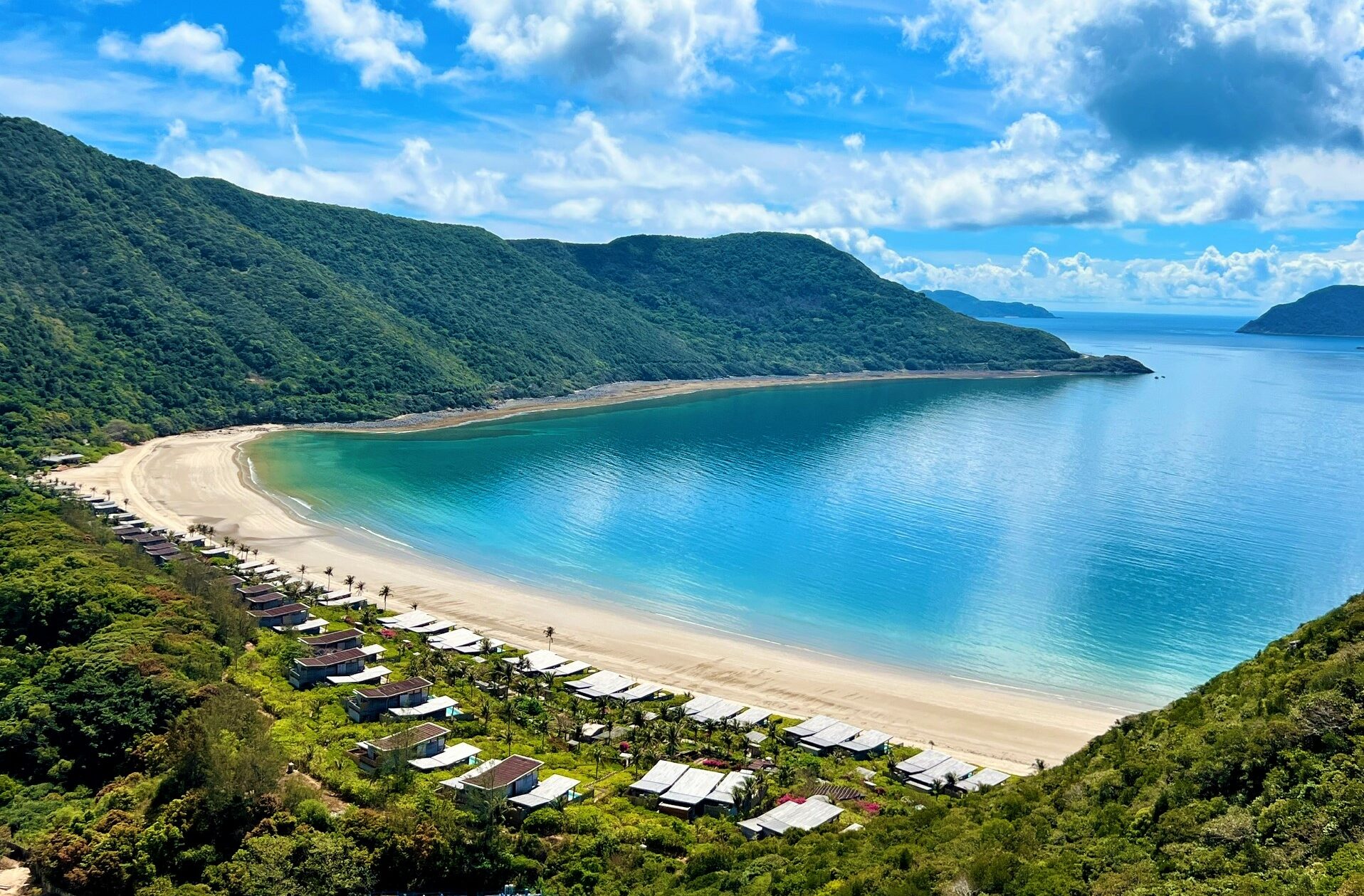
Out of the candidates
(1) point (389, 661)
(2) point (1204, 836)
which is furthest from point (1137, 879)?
(1) point (389, 661)

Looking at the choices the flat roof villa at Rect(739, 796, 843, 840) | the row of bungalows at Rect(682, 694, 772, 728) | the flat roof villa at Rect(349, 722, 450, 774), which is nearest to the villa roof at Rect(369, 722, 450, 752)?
the flat roof villa at Rect(349, 722, 450, 774)

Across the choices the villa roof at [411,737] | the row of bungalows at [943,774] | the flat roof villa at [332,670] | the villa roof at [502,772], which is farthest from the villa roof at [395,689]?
the row of bungalows at [943,774]

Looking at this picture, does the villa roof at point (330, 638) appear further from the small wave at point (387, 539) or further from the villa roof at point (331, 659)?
the small wave at point (387, 539)

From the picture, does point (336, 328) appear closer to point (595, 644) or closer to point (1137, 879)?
point (595, 644)

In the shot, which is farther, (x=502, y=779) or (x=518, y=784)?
(x=518, y=784)

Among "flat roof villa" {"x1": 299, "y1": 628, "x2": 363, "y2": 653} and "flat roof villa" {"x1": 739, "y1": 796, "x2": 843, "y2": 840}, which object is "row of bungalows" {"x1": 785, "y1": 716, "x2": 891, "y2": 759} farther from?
"flat roof villa" {"x1": 299, "y1": 628, "x2": 363, "y2": 653}

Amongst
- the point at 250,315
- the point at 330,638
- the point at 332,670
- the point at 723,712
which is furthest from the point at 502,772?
the point at 250,315

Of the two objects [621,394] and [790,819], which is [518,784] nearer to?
[790,819]
